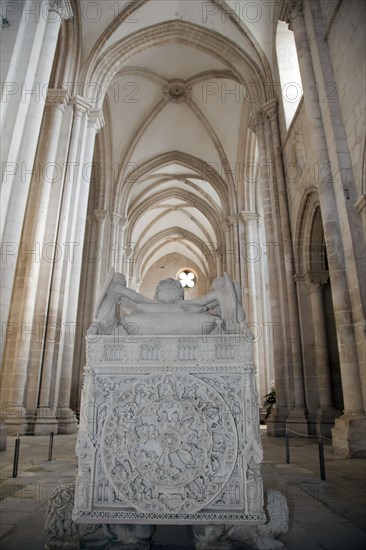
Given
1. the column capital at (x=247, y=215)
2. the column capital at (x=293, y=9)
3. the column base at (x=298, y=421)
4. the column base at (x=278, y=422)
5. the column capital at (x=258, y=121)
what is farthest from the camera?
the column capital at (x=247, y=215)

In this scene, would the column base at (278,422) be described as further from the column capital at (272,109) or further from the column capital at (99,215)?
the column capital at (99,215)

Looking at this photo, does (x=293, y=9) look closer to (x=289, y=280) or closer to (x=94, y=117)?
(x=94, y=117)

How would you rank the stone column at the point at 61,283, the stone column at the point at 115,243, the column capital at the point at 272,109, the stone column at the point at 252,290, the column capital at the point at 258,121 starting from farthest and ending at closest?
1. the stone column at the point at 115,243
2. the stone column at the point at 252,290
3. the column capital at the point at 258,121
4. the column capital at the point at 272,109
5. the stone column at the point at 61,283

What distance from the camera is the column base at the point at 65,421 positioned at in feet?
27.7

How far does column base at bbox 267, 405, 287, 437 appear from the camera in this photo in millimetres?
8703

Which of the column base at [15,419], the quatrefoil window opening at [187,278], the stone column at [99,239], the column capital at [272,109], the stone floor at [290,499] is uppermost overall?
the quatrefoil window opening at [187,278]

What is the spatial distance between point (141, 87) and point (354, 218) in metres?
12.6

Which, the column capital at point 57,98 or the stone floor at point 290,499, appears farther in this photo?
the column capital at point 57,98

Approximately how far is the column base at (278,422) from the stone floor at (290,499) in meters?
3.27

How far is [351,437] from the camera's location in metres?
5.45

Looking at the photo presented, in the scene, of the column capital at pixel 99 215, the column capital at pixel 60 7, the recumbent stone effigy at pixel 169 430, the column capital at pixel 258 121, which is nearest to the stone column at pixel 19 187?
the column capital at pixel 60 7

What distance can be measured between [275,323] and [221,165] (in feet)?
35.4

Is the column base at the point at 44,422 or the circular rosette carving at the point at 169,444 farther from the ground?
the circular rosette carving at the point at 169,444

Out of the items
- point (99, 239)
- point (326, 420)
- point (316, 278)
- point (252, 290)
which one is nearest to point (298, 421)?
point (326, 420)
